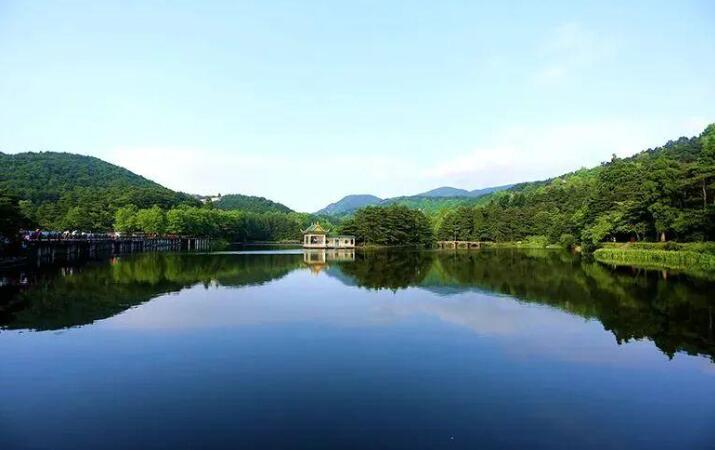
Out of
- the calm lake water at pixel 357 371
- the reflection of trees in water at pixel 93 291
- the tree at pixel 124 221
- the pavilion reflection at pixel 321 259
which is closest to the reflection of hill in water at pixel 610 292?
the calm lake water at pixel 357 371

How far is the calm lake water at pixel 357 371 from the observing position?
8.02 m

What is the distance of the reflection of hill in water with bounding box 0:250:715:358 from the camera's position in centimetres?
1681

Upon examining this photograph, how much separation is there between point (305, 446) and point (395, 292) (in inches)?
718

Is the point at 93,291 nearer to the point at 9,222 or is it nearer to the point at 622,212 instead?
the point at 9,222

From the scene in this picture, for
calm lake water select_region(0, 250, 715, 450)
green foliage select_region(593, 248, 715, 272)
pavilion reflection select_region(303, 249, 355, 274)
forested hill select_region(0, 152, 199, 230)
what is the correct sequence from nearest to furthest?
calm lake water select_region(0, 250, 715, 450), green foliage select_region(593, 248, 715, 272), pavilion reflection select_region(303, 249, 355, 274), forested hill select_region(0, 152, 199, 230)

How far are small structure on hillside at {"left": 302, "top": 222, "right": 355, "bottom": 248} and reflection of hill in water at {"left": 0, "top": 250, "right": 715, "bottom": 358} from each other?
1833 inches

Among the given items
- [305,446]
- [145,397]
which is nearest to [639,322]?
[305,446]

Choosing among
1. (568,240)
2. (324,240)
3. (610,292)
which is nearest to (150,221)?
(324,240)

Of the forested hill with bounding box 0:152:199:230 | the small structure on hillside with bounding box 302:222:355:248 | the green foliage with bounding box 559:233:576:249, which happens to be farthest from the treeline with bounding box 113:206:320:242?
the green foliage with bounding box 559:233:576:249

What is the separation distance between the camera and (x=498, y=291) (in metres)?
25.6

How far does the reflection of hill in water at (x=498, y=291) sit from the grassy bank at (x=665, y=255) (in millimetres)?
4048

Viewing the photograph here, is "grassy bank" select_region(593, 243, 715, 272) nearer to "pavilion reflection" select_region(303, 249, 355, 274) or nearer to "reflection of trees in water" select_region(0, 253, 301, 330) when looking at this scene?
"pavilion reflection" select_region(303, 249, 355, 274)

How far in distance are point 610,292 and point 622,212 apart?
2937cm

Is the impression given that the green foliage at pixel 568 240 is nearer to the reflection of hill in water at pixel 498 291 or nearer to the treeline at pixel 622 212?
the treeline at pixel 622 212
